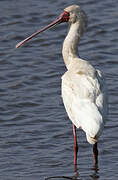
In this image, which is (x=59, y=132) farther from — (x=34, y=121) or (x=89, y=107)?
(x=89, y=107)

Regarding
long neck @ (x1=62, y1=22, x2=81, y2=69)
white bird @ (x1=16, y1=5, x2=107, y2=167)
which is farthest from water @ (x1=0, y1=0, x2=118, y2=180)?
long neck @ (x1=62, y1=22, x2=81, y2=69)

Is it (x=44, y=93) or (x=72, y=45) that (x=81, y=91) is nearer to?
(x=72, y=45)

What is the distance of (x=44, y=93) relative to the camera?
12891 millimetres

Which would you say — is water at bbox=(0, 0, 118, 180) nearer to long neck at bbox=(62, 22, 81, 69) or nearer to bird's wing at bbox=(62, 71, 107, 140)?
bird's wing at bbox=(62, 71, 107, 140)

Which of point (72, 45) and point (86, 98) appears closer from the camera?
point (86, 98)

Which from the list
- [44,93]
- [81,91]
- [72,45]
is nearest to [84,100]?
[81,91]

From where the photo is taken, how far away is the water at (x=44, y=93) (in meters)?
10.1

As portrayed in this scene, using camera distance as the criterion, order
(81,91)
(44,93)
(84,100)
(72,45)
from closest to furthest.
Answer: (84,100)
(81,91)
(72,45)
(44,93)

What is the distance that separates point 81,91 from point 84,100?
205 millimetres

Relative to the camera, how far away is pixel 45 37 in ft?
51.6

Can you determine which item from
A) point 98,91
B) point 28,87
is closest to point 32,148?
point 98,91

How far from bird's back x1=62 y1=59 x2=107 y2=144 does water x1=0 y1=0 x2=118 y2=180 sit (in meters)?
0.82

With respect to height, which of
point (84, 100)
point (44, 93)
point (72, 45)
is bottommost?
point (44, 93)

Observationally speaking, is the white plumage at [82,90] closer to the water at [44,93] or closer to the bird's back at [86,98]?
the bird's back at [86,98]
